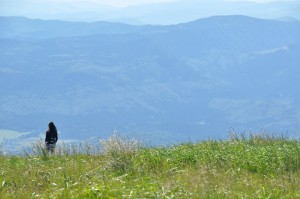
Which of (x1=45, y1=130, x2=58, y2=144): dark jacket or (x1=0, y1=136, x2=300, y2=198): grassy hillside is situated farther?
(x1=45, y1=130, x2=58, y2=144): dark jacket

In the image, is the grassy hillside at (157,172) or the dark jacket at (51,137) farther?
the dark jacket at (51,137)

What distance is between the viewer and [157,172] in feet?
43.3

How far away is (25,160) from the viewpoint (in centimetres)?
1653

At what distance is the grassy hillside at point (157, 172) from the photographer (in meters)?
10.3

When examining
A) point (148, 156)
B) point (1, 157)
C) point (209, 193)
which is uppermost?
point (209, 193)

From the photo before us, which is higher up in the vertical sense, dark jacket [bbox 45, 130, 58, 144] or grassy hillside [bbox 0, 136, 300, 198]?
grassy hillside [bbox 0, 136, 300, 198]

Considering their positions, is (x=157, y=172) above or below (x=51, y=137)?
above

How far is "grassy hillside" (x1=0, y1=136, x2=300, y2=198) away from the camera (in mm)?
10281

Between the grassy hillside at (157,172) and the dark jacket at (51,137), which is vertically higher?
the grassy hillside at (157,172)

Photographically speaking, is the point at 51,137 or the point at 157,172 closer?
the point at 157,172

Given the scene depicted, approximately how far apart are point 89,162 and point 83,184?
4009 mm

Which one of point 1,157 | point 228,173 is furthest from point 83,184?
point 1,157

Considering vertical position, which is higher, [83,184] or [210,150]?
[83,184]

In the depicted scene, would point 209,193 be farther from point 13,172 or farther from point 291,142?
point 291,142
